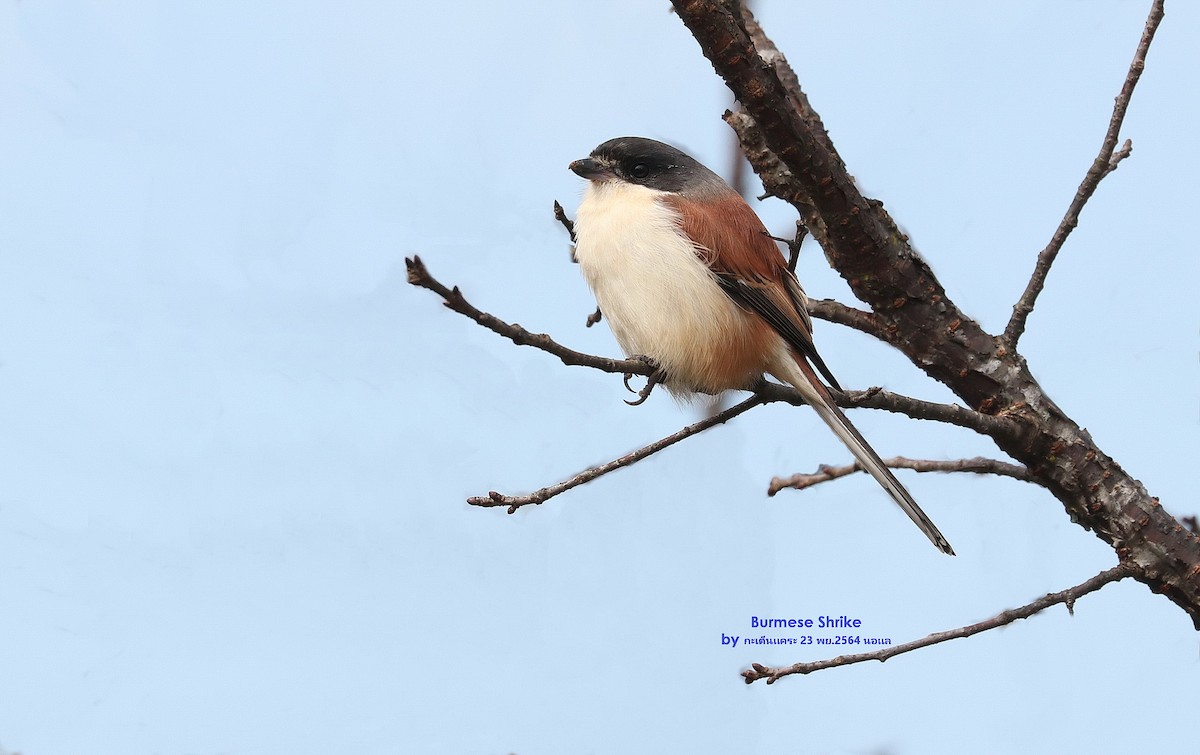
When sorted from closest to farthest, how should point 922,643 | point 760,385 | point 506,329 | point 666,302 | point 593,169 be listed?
1. point 506,329
2. point 922,643
3. point 760,385
4. point 666,302
5. point 593,169

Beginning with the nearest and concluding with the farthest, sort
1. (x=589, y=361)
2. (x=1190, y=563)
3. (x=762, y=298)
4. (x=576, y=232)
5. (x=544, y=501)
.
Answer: (x=589, y=361), (x=544, y=501), (x=1190, y=563), (x=762, y=298), (x=576, y=232)

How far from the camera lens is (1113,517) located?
3.29 m

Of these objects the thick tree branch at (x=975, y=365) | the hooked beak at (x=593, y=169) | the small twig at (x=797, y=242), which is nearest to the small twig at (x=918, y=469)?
the thick tree branch at (x=975, y=365)

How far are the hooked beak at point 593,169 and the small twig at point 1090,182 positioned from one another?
1576 millimetres

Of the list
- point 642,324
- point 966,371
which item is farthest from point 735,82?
point 966,371

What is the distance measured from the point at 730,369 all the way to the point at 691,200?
0.71 meters

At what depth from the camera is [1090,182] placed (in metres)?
3.35

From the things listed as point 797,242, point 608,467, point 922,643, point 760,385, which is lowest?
point 922,643

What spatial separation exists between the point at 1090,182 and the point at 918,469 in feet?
3.68

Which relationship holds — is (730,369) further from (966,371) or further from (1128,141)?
(1128,141)

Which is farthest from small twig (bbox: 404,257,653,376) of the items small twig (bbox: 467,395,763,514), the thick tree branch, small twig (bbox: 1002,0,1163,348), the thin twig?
small twig (bbox: 1002,0,1163,348)

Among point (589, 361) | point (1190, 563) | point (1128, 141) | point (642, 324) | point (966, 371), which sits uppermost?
point (1128, 141)

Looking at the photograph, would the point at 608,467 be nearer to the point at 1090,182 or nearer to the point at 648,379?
the point at 648,379

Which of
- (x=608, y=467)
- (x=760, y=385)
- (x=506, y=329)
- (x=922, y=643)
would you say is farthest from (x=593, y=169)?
(x=922, y=643)
